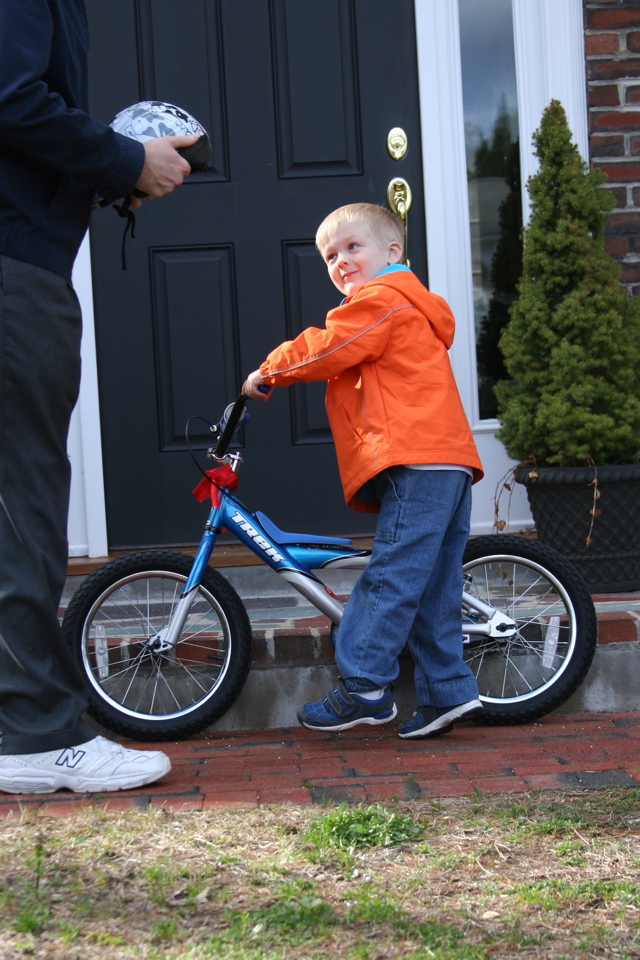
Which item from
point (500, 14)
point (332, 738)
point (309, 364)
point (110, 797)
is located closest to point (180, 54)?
point (500, 14)

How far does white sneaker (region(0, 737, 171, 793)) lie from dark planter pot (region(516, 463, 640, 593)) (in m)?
1.72

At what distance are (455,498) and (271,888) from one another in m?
1.30

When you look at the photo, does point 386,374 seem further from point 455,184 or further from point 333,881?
point 455,184

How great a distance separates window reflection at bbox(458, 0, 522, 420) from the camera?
4125mm

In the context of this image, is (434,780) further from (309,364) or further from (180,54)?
(180,54)

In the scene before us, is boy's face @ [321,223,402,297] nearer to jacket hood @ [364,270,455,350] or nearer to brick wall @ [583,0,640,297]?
jacket hood @ [364,270,455,350]

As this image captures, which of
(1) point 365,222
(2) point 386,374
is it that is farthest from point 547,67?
(2) point 386,374

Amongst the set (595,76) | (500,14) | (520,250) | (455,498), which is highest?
(500,14)

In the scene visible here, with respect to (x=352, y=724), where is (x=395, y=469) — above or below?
above

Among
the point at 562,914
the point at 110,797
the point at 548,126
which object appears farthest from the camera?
the point at 548,126

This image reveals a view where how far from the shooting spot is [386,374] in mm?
2768

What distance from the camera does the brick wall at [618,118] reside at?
3979mm

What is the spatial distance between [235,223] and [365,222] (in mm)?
1277

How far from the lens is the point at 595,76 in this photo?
3.98m
